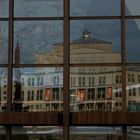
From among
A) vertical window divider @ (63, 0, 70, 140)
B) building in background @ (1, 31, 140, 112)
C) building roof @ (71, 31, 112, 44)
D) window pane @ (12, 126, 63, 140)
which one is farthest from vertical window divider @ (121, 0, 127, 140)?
window pane @ (12, 126, 63, 140)

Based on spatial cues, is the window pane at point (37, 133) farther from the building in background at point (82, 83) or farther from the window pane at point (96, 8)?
the window pane at point (96, 8)

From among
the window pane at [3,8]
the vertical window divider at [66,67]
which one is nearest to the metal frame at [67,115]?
the vertical window divider at [66,67]

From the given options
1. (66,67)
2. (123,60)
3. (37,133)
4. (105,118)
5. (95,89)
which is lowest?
(37,133)

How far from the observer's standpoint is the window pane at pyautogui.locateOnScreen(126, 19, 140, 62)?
987 inches

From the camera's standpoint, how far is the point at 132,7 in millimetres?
25391

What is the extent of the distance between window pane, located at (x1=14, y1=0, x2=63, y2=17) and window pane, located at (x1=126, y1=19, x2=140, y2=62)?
299 centimetres

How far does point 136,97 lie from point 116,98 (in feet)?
2.74

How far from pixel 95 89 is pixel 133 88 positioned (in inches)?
62.6

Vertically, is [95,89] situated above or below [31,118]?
above

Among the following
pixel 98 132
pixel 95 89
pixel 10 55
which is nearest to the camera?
pixel 98 132

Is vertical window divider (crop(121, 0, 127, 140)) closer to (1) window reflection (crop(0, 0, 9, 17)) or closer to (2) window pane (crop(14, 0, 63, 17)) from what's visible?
(2) window pane (crop(14, 0, 63, 17))

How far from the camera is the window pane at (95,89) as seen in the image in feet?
81.6

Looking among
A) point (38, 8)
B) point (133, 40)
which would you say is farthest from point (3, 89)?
point (133, 40)

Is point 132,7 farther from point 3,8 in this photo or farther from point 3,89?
point 3,89
